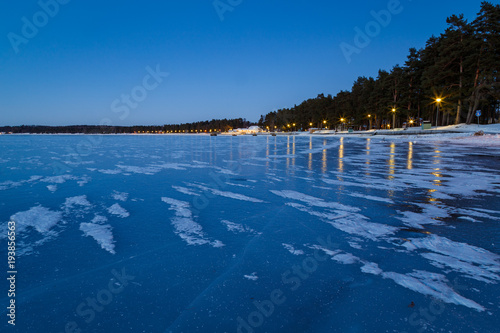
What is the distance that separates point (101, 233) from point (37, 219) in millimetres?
2140

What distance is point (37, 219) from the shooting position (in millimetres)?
6195

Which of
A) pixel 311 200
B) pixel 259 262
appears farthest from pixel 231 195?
pixel 259 262

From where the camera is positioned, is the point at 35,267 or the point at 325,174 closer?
the point at 35,267

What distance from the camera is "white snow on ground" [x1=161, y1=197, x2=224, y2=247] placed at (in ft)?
15.9

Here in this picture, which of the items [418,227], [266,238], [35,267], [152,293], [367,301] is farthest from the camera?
[418,227]

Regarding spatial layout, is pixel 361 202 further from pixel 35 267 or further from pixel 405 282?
pixel 35 267

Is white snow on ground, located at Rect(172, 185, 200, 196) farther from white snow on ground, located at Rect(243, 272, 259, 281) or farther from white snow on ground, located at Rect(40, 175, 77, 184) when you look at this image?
white snow on ground, located at Rect(243, 272, 259, 281)

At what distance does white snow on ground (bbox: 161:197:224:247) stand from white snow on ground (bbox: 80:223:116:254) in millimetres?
1167

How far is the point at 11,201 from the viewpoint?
7.90 meters

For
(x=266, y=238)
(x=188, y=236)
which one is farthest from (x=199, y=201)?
(x=266, y=238)

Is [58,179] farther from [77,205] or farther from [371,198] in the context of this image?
[371,198]

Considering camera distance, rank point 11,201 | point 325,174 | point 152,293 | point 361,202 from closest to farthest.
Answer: point 152,293, point 361,202, point 11,201, point 325,174

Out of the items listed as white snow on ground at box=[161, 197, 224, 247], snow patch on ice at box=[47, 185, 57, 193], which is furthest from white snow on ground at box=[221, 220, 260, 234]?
snow patch on ice at box=[47, 185, 57, 193]

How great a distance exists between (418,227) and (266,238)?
3.04m
